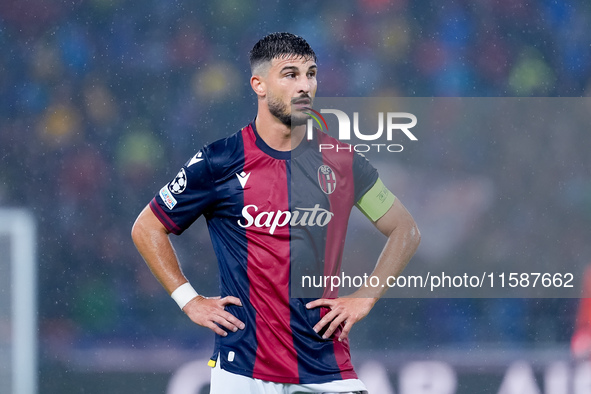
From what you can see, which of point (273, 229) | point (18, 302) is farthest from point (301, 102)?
point (18, 302)

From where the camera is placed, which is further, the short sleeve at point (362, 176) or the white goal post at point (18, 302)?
the white goal post at point (18, 302)

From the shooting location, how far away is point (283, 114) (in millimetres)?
2346

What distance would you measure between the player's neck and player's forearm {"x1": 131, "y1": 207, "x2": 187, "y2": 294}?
1.39ft

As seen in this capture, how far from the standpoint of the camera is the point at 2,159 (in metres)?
4.21

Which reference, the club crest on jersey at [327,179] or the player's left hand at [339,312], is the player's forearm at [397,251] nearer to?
the player's left hand at [339,312]

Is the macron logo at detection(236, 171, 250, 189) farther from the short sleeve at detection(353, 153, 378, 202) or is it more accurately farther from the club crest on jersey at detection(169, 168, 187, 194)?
the short sleeve at detection(353, 153, 378, 202)

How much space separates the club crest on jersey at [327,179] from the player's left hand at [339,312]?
1.05 feet

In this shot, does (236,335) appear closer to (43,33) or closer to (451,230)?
(451,230)

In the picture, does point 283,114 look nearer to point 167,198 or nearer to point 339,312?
point 167,198

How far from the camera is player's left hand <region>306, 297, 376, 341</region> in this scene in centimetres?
220

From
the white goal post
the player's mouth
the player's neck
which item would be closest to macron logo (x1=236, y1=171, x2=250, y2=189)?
the player's neck

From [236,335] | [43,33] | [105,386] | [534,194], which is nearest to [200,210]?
[236,335]

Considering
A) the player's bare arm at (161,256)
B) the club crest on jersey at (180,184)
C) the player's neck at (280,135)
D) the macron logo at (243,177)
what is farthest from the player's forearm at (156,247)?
the player's neck at (280,135)

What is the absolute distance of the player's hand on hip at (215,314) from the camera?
87.8 inches
